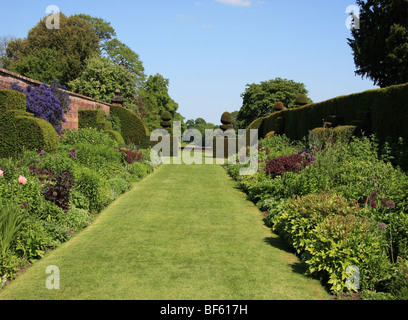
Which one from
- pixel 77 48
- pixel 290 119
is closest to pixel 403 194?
pixel 290 119

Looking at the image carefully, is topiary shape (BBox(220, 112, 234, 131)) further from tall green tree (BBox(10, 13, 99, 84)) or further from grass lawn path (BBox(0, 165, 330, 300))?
grass lawn path (BBox(0, 165, 330, 300))

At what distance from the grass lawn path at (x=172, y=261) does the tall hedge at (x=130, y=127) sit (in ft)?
49.6

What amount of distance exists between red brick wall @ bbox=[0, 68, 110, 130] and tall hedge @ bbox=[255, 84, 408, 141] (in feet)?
38.7

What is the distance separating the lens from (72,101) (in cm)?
1783

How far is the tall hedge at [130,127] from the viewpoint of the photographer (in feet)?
77.7

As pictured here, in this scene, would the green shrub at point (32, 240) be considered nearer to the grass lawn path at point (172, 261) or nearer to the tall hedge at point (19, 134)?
the grass lawn path at point (172, 261)

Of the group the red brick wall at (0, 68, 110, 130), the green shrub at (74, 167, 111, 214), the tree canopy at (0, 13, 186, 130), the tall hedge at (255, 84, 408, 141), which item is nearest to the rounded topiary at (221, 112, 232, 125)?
the tree canopy at (0, 13, 186, 130)

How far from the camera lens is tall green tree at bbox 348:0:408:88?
21.8m

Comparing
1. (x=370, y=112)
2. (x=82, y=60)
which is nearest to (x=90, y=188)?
(x=370, y=112)

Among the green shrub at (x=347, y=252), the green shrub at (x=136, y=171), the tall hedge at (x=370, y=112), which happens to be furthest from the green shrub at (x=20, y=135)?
the tall hedge at (x=370, y=112)

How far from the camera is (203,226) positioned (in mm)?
7406

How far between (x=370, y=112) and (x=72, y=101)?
13624 mm
